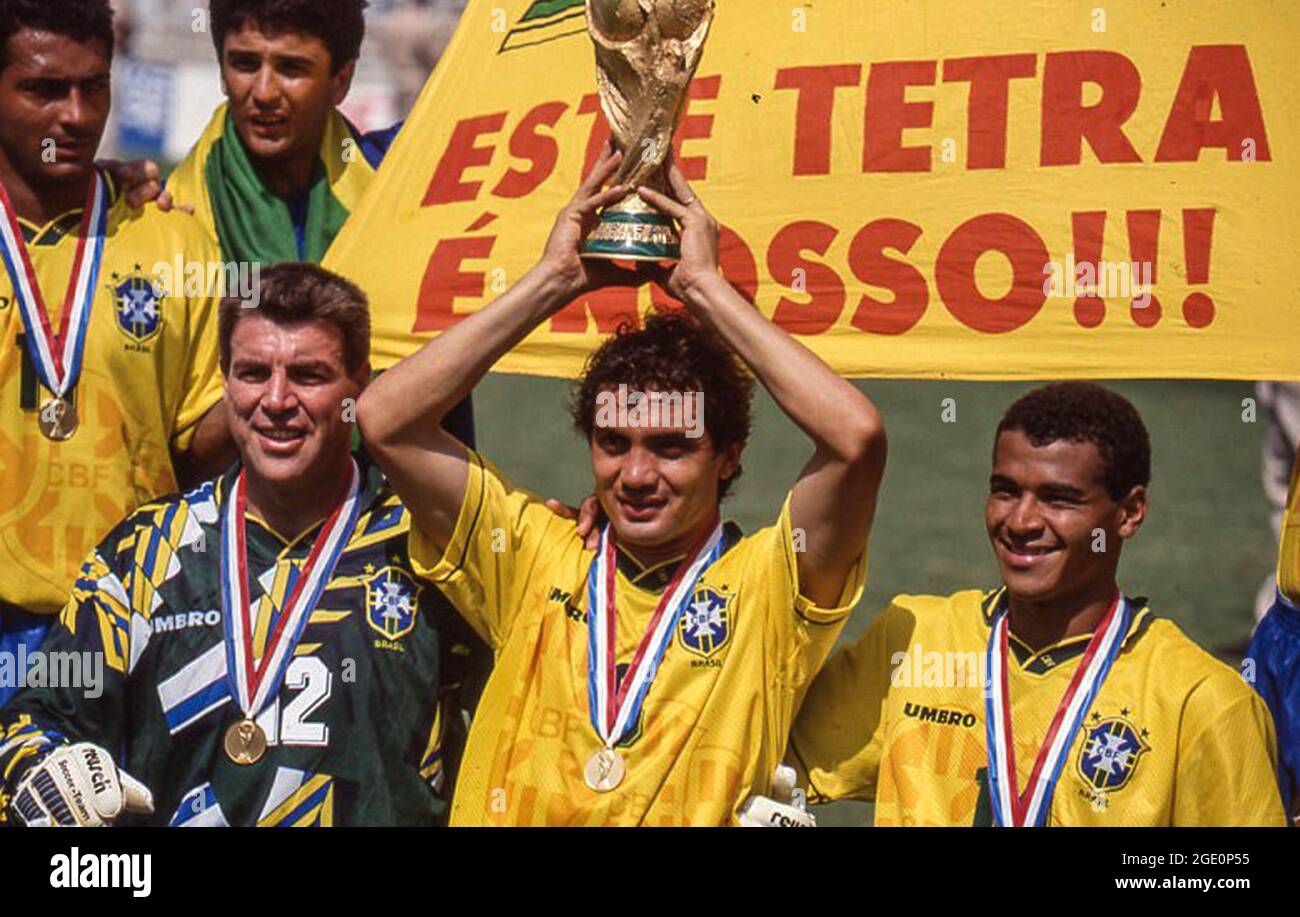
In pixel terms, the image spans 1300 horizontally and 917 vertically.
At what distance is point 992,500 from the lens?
4.73 m

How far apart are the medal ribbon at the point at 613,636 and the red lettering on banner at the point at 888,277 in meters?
0.73

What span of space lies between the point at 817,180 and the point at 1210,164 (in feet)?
2.89

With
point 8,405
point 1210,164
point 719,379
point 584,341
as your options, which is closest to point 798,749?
point 719,379

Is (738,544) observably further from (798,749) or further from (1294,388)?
(1294,388)

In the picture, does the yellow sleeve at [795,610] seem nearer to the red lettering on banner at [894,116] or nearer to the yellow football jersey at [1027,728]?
the yellow football jersey at [1027,728]

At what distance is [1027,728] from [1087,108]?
1.45m

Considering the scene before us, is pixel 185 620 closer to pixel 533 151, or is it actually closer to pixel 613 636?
pixel 613 636

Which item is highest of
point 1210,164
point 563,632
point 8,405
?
point 1210,164

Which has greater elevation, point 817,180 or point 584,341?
point 817,180

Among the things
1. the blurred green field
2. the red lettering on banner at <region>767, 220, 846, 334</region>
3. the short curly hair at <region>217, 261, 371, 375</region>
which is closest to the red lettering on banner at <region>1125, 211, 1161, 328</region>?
the red lettering on banner at <region>767, 220, 846, 334</region>

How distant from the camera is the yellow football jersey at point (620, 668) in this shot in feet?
15.0

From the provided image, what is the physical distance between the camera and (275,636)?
15.9 feet

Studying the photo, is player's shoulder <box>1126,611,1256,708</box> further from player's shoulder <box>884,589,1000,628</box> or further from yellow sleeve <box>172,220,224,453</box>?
yellow sleeve <box>172,220,224,453</box>

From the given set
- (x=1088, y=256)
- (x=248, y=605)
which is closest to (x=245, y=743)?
(x=248, y=605)
